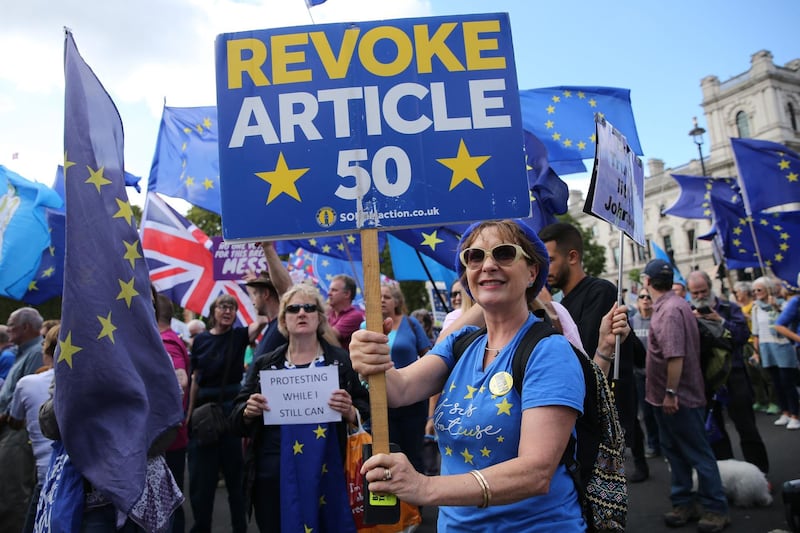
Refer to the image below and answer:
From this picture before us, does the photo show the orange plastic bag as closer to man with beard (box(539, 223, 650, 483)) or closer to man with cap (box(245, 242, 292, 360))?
man with cap (box(245, 242, 292, 360))

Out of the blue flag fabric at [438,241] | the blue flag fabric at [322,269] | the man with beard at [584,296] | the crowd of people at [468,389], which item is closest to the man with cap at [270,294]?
the crowd of people at [468,389]

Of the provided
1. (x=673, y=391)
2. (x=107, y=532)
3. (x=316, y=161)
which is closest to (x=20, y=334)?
(x=107, y=532)

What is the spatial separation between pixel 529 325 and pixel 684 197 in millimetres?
10026

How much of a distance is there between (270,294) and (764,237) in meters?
8.16

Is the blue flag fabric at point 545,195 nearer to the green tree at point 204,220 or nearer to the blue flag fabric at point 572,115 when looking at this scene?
the blue flag fabric at point 572,115

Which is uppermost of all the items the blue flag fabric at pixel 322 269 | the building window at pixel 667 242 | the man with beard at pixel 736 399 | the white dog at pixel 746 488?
the building window at pixel 667 242

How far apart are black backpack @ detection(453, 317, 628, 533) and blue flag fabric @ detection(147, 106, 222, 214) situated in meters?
6.32

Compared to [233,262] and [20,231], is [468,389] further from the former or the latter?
[20,231]

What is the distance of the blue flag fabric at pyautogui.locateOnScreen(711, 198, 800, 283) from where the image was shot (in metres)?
8.93

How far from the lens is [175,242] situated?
8.16 metres

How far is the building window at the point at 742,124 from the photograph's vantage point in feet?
190

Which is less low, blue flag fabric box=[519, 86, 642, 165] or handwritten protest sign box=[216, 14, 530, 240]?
blue flag fabric box=[519, 86, 642, 165]

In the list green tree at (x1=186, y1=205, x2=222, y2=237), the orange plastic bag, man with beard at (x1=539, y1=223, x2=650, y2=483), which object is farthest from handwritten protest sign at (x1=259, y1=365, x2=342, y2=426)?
green tree at (x1=186, y1=205, x2=222, y2=237)

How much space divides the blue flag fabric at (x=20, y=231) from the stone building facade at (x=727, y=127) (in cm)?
5021
